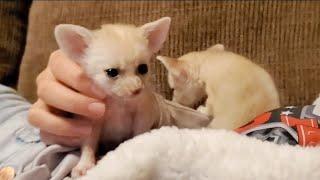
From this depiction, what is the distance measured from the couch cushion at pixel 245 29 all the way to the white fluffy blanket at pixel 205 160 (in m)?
0.50

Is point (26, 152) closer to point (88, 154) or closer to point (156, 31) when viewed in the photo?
point (88, 154)

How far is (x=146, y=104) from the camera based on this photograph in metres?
0.83

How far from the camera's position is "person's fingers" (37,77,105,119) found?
77cm

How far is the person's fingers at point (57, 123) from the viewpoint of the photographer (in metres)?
0.80

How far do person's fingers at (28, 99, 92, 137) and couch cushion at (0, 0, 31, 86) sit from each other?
495mm

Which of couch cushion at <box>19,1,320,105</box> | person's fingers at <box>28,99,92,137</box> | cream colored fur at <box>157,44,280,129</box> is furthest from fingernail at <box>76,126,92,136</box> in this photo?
couch cushion at <box>19,1,320,105</box>

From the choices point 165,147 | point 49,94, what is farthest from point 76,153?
point 165,147

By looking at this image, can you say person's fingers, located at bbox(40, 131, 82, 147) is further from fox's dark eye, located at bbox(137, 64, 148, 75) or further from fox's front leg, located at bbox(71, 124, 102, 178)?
fox's dark eye, located at bbox(137, 64, 148, 75)

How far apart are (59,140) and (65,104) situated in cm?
7

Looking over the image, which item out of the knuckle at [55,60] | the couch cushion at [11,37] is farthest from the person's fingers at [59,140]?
the couch cushion at [11,37]

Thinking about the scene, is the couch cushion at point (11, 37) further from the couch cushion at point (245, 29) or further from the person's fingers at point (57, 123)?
the person's fingers at point (57, 123)

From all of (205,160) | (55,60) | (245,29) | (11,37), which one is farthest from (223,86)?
(11,37)

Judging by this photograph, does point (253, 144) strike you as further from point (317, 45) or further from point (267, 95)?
point (317, 45)

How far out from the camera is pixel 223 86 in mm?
1028
